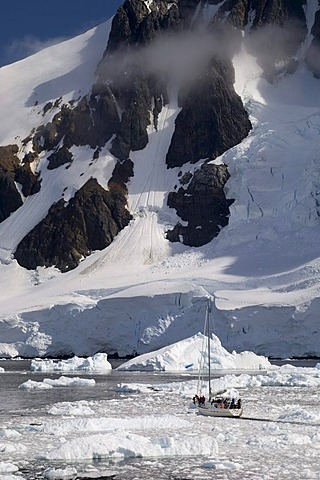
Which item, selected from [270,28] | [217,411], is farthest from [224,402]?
[270,28]

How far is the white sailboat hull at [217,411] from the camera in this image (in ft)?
144

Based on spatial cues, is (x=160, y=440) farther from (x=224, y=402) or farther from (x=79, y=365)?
(x=79, y=365)

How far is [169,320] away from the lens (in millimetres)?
100938

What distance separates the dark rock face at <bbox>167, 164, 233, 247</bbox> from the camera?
137 meters

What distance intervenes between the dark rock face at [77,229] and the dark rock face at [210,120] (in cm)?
1489

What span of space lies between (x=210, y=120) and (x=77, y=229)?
31.8m

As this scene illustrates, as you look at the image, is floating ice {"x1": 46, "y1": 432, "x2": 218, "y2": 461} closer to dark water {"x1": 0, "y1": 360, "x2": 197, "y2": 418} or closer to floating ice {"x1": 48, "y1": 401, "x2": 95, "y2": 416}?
floating ice {"x1": 48, "y1": 401, "x2": 95, "y2": 416}

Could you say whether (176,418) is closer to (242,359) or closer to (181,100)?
(242,359)

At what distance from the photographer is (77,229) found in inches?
5743

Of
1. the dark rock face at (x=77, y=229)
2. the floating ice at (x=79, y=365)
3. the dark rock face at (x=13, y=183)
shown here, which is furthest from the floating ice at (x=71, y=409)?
the dark rock face at (x=13, y=183)

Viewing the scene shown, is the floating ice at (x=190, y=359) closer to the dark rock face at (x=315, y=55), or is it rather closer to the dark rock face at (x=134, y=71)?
the dark rock face at (x=134, y=71)

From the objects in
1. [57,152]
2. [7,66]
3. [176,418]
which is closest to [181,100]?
[57,152]

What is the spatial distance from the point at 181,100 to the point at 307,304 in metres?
77.5

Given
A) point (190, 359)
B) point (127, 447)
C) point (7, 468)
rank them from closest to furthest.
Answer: point (7, 468) → point (127, 447) → point (190, 359)
